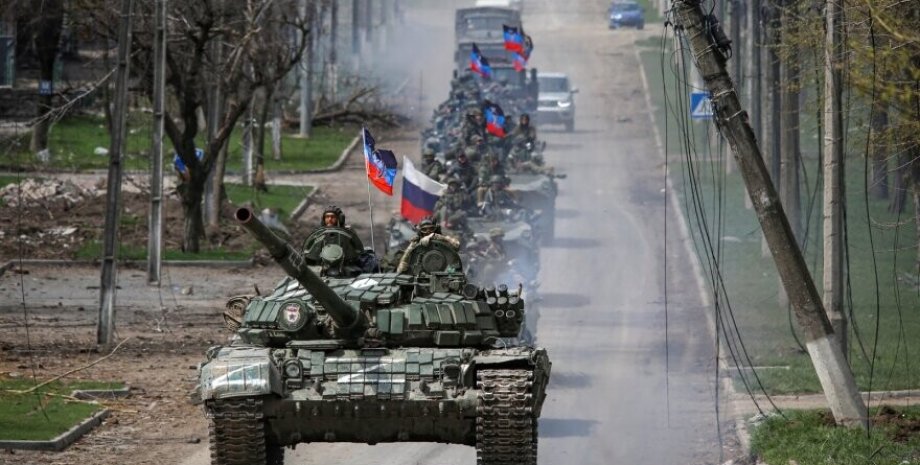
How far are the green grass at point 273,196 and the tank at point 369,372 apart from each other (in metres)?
21.5

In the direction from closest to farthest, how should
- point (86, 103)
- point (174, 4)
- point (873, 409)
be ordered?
point (873, 409)
point (174, 4)
point (86, 103)

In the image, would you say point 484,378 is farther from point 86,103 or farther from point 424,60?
point 424,60

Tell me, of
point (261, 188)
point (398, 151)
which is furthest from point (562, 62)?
point (261, 188)

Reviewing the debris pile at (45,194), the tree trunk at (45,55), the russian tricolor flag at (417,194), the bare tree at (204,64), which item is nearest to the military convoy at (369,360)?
the russian tricolor flag at (417,194)

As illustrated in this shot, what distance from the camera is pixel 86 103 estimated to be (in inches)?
1967

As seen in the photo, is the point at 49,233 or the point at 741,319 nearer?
the point at 741,319

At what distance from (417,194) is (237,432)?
966cm

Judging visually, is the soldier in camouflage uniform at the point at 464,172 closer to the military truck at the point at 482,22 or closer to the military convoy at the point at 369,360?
the military convoy at the point at 369,360

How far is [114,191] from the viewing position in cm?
2334

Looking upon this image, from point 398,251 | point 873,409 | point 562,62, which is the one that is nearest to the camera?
point 398,251

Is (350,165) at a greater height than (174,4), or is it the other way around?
(174,4)

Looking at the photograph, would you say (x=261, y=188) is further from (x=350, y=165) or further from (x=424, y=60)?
(x=424, y=60)

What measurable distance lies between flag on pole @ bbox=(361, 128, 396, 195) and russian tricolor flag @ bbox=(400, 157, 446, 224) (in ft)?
6.88

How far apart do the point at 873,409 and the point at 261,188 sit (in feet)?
78.3
